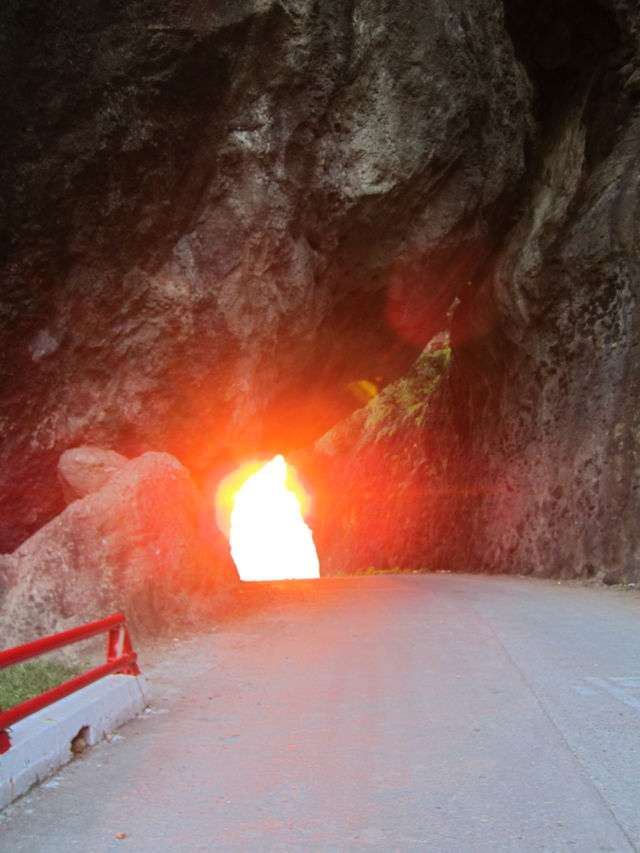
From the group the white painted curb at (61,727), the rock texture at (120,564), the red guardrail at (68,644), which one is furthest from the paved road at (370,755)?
the rock texture at (120,564)

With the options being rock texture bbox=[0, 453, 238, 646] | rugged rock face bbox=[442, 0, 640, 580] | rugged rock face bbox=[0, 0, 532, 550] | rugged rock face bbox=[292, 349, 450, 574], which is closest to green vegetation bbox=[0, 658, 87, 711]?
rock texture bbox=[0, 453, 238, 646]

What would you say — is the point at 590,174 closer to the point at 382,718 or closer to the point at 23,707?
the point at 382,718

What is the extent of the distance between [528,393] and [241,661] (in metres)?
12.8

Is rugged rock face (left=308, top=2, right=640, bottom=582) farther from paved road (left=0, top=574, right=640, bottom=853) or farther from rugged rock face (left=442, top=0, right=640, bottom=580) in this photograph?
paved road (left=0, top=574, right=640, bottom=853)

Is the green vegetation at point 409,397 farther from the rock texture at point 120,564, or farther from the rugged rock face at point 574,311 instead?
the rock texture at point 120,564

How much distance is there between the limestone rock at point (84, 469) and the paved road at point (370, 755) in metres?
3.77

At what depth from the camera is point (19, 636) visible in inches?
303

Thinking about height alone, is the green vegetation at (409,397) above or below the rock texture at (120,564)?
above

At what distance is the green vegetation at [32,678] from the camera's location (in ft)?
17.8

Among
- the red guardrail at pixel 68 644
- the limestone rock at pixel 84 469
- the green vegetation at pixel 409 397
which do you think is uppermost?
the green vegetation at pixel 409 397

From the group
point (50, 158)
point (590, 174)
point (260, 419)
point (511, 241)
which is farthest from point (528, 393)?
point (50, 158)

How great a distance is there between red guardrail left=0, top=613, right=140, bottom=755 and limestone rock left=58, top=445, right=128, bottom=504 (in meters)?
5.79

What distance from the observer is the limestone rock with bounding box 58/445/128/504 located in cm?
1113

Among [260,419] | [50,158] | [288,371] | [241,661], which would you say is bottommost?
[241,661]
